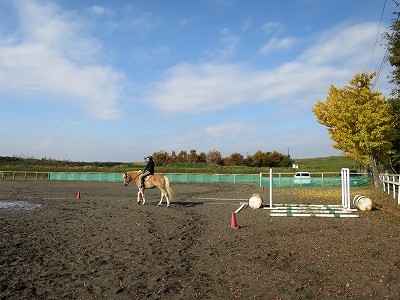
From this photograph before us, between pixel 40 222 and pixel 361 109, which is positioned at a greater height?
pixel 361 109

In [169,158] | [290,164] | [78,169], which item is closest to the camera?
[78,169]

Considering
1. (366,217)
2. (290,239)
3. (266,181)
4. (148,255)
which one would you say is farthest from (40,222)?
(266,181)

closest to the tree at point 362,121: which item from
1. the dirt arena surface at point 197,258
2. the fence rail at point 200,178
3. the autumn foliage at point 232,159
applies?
the fence rail at point 200,178

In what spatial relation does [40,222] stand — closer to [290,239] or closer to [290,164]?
[290,239]

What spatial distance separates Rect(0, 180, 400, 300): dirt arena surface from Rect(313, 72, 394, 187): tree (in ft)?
52.3

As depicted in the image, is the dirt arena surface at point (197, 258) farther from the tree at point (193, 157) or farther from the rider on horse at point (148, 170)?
the tree at point (193, 157)

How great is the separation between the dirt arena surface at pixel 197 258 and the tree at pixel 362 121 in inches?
628

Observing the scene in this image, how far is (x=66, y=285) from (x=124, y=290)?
3.48 feet

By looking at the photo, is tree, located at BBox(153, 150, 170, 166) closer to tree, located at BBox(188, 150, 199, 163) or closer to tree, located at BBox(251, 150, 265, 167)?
tree, located at BBox(188, 150, 199, 163)

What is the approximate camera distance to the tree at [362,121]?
88.5 feet

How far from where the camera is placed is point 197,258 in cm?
777

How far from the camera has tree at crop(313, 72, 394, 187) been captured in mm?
26984

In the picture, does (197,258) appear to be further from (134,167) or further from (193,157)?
(193,157)

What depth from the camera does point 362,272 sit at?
6.68 m
